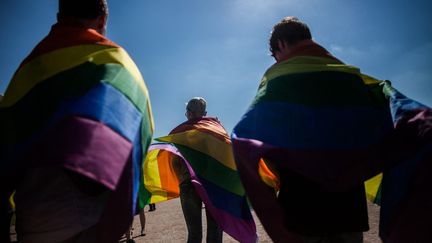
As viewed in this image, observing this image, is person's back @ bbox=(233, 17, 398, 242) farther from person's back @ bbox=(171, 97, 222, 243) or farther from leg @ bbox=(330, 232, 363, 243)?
person's back @ bbox=(171, 97, 222, 243)

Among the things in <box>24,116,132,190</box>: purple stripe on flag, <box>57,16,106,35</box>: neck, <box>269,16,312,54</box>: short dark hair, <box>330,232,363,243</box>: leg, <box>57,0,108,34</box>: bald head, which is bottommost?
<box>330,232,363,243</box>: leg

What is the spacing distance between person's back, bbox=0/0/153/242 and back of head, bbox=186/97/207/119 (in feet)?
8.53

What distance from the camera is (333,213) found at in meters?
2.03

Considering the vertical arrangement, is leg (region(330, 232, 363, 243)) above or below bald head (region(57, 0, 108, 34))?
below

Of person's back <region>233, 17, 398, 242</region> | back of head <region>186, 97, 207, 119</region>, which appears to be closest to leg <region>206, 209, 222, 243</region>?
back of head <region>186, 97, 207, 119</region>

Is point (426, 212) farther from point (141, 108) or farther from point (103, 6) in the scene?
point (103, 6)

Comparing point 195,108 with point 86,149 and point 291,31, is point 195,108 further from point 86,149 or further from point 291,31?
point 86,149

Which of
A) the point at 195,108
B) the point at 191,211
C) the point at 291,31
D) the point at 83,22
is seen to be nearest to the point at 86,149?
the point at 83,22

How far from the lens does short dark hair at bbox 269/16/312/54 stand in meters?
2.59

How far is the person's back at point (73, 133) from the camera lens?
151cm

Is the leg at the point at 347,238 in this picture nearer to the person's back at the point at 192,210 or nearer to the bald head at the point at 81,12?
the person's back at the point at 192,210

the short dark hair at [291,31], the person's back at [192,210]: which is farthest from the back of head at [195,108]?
the short dark hair at [291,31]

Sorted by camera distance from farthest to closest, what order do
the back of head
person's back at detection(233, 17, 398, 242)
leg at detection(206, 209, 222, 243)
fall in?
the back of head, leg at detection(206, 209, 222, 243), person's back at detection(233, 17, 398, 242)

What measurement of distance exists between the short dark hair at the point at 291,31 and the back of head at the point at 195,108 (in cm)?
215
